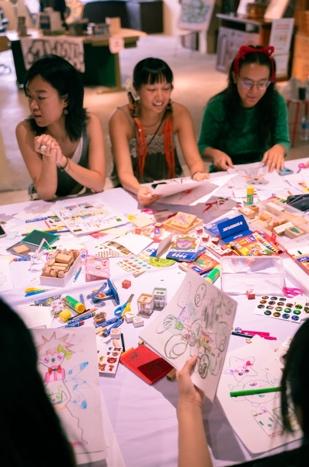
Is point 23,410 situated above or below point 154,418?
above

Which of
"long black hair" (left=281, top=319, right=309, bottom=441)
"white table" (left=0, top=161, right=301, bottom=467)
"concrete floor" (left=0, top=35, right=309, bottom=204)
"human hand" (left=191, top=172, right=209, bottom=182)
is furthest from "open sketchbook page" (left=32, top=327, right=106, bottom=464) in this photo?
"concrete floor" (left=0, top=35, right=309, bottom=204)

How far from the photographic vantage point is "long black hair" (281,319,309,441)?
74cm

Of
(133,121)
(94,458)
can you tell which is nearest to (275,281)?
(94,458)

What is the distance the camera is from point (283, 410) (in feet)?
2.78

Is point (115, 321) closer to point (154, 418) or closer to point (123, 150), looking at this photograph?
point (154, 418)

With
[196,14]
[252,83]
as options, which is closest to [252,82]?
[252,83]

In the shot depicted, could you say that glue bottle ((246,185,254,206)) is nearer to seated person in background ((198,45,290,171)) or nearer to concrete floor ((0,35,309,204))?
seated person in background ((198,45,290,171))

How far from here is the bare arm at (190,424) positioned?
930mm

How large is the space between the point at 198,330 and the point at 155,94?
1386 millimetres

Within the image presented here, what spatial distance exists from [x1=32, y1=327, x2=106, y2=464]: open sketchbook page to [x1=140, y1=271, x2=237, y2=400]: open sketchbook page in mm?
167

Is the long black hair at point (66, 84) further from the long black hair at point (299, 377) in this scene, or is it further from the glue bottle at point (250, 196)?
the long black hair at point (299, 377)

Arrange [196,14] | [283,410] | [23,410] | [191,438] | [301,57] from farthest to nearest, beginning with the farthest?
[196,14]
[301,57]
[191,438]
[283,410]
[23,410]

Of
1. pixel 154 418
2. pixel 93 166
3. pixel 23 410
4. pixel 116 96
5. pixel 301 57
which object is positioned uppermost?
pixel 23 410

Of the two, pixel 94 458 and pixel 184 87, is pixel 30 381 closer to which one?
pixel 94 458
